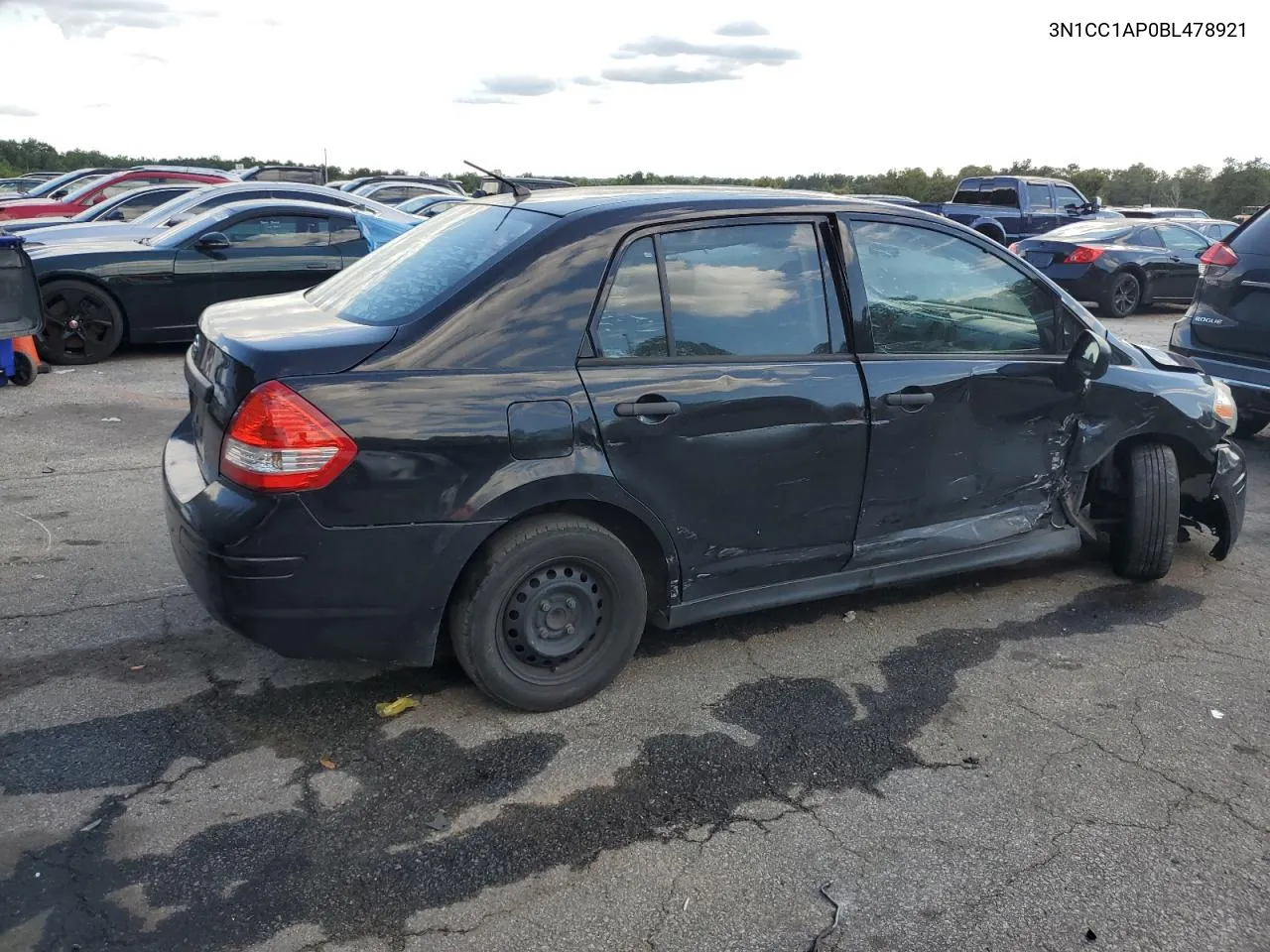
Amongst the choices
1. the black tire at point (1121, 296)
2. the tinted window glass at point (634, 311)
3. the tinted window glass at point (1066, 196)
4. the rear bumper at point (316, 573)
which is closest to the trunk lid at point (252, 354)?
the rear bumper at point (316, 573)

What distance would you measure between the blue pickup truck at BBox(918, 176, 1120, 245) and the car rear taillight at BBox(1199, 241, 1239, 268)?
43.5ft

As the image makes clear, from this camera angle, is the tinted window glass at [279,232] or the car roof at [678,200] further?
the tinted window glass at [279,232]

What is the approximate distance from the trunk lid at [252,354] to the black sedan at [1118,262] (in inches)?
526

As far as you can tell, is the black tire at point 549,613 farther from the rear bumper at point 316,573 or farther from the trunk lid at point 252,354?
the trunk lid at point 252,354

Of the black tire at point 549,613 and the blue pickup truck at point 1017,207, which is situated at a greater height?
the blue pickup truck at point 1017,207

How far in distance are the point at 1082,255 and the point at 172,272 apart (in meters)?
12.0

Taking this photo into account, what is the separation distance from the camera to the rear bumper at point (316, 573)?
10.5 feet

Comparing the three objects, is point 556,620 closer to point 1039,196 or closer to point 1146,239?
point 1146,239

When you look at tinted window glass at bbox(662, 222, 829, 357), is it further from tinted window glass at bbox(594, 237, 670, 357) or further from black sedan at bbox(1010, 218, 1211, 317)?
black sedan at bbox(1010, 218, 1211, 317)

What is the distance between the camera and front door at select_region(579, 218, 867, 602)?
360 centimetres

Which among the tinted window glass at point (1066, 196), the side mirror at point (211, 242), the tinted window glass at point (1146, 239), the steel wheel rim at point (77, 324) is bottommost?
the steel wheel rim at point (77, 324)

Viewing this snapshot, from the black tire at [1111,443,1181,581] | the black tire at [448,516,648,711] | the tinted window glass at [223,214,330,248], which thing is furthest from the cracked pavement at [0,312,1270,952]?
the tinted window glass at [223,214,330,248]

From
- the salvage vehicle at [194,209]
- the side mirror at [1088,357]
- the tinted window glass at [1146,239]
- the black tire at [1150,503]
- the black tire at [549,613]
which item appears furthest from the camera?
the tinted window glass at [1146,239]

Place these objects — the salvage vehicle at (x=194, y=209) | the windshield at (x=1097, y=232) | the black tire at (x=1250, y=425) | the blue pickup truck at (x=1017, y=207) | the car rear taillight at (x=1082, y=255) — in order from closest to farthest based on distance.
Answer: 1. the black tire at (x=1250, y=425)
2. the salvage vehicle at (x=194, y=209)
3. the car rear taillight at (x=1082, y=255)
4. the windshield at (x=1097, y=232)
5. the blue pickup truck at (x=1017, y=207)
